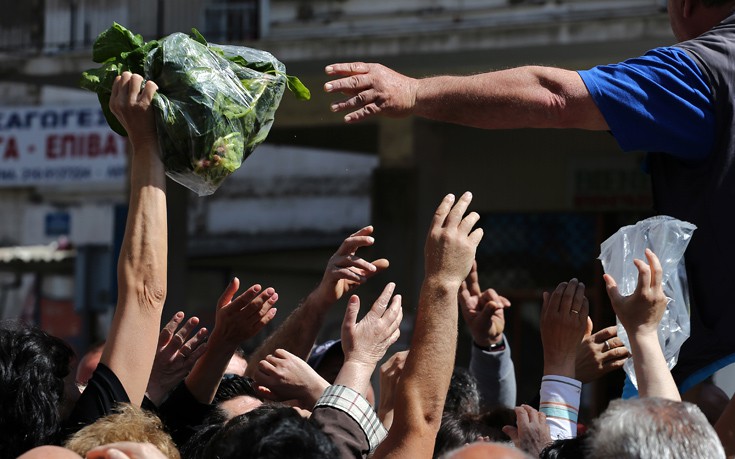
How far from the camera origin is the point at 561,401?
134 inches

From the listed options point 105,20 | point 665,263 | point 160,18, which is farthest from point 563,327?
point 105,20

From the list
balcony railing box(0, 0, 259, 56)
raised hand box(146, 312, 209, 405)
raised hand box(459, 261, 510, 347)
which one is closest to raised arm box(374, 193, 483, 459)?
raised hand box(146, 312, 209, 405)

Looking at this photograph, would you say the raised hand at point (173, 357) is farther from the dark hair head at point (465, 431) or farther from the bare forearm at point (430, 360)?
the bare forearm at point (430, 360)

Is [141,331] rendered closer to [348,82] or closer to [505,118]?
[348,82]

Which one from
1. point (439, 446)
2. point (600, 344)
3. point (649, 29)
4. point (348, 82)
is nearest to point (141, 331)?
point (348, 82)

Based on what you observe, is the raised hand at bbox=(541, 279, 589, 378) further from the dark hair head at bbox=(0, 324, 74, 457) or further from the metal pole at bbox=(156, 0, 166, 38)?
the metal pole at bbox=(156, 0, 166, 38)

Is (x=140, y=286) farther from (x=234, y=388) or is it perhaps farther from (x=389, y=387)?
(x=389, y=387)

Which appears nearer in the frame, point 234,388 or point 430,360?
point 430,360

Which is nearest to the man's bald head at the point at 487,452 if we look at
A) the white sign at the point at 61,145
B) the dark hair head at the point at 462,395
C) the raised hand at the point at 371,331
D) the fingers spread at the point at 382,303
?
the raised hand at the point at 371,331

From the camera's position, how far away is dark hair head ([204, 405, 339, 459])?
2391 millimetres

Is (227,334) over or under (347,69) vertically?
under

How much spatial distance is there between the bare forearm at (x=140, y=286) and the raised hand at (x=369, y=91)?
0.55m

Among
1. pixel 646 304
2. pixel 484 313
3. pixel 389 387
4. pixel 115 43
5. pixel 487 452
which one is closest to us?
pixel 487 452

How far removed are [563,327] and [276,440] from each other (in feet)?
4.35
